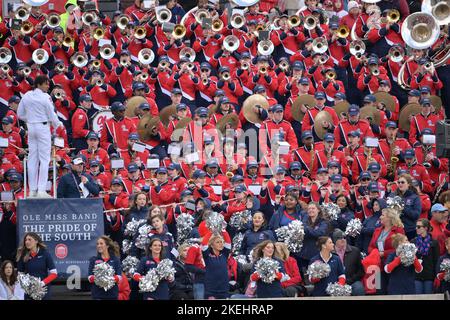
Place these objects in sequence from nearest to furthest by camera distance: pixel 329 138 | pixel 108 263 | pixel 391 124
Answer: pixel 108 263 → pixel 329 138 → pixel 391 124

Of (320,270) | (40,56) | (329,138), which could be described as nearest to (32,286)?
(320,270)

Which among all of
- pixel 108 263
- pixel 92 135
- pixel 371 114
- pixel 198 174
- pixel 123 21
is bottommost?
pixel 108 263

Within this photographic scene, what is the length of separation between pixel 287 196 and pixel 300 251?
2.83 ft

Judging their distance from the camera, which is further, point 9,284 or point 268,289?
point 9,284

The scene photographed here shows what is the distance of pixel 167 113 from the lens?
23.5 m

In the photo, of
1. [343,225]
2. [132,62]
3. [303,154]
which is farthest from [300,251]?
[132,62]

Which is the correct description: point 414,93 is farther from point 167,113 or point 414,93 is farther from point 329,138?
point 167,113

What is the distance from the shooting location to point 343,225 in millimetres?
20094

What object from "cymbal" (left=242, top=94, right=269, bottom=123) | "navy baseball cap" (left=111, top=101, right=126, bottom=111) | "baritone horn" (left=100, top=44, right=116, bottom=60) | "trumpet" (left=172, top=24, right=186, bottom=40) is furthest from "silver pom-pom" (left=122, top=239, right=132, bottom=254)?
"trumpet" (left=172, top=24, right=186, bottom=40)

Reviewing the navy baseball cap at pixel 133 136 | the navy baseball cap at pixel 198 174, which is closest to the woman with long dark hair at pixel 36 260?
the navy baseball cap at pixel 198 174

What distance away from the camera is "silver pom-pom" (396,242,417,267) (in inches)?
724

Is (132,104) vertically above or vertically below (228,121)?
above

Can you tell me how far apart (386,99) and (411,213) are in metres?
4.16

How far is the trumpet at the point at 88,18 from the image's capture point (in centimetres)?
2553
